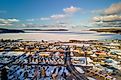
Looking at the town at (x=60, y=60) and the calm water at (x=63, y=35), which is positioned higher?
the calm water at (x=63, y=35)

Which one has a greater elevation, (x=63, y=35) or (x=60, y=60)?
(x=63, y=35)

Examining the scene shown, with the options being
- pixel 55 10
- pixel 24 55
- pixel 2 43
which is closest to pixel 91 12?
pixel 55 10

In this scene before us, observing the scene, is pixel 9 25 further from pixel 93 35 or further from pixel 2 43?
pixel 93 35

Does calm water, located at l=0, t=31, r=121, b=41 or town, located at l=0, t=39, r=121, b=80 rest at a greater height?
calm water, located at l=0, t=31, r=121, b=41

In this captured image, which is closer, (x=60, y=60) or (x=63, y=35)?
(x=60, y=60)

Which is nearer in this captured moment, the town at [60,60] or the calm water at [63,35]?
the town at [60,60]

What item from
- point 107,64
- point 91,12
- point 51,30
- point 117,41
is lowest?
point 107,64

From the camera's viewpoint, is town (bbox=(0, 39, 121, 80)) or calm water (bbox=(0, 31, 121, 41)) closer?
town (bbox=(0, 39, 121, 80))

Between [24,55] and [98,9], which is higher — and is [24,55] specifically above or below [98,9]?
below
